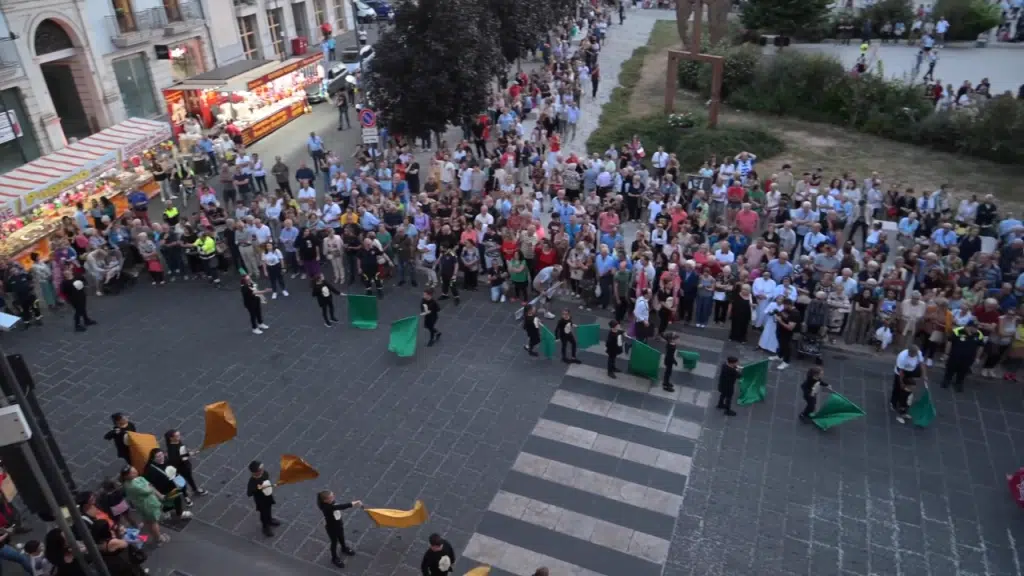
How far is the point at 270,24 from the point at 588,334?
27097 millimetres

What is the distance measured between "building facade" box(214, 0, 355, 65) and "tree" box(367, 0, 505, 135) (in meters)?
11.7

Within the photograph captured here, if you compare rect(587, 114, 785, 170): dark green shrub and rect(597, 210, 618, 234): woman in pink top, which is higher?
rect(597, 210, 618, 234): woman in pink top

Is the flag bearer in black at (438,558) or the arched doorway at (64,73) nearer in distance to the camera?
the flag bearer in black at (438,558)

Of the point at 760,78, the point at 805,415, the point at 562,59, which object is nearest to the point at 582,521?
the point at 805,415

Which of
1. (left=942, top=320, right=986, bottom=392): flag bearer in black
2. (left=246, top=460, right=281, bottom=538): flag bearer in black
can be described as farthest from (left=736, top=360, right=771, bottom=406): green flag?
(left=246, top=460, right=281, bottom=538): flag bearer in black

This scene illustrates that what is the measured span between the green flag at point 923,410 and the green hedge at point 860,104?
48.3 ft

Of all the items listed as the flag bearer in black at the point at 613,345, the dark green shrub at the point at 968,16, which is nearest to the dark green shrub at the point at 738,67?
the dark green shrub at the point at 968,16

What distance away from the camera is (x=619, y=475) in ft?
36.3

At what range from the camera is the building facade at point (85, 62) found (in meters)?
21.9

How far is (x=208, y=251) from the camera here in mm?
17031

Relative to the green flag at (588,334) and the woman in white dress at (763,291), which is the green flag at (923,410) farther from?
the green flag at (588,334)

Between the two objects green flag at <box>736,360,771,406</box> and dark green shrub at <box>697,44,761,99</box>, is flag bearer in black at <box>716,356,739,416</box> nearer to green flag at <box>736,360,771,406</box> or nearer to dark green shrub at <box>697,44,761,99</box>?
green flag at <box>736,360,771,406</box>

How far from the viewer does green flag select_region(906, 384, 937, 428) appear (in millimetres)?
11773

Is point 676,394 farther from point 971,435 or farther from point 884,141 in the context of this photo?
point 884,141
